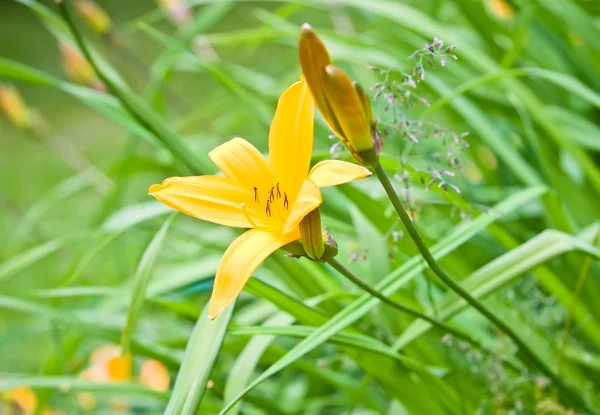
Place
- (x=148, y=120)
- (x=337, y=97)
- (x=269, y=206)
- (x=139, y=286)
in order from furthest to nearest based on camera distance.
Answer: (x=148, y=120)
(x=139, y=286)
(x=269, y=206)
(x=337, y=97)

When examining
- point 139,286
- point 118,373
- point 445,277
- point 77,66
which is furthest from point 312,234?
point 77,66

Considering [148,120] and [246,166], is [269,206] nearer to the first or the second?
[246,166]

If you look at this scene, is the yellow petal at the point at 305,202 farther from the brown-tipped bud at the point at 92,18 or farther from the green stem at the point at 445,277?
the brown-tipped bud at the point at 92,18

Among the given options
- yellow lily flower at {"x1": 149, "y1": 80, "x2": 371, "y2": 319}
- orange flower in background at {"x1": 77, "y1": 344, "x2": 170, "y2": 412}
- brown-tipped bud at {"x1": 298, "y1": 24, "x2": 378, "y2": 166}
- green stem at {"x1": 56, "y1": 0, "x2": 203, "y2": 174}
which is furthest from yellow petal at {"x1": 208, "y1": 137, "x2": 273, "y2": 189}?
orange flower in background at {"x1": 77, "y1": 344, "x2": 170, "y2": 412}

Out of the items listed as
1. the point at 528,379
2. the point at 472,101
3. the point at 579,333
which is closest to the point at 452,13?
the point at 472,101

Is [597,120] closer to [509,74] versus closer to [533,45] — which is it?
[533,45]
